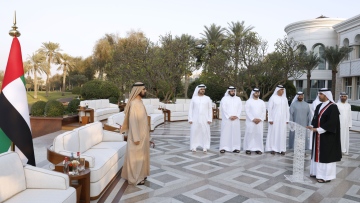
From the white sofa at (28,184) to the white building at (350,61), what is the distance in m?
25.3

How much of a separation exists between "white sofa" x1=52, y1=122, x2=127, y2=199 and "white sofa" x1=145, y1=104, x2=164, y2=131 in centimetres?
491

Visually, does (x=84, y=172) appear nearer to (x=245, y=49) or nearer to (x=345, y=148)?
(x=345, y=148)

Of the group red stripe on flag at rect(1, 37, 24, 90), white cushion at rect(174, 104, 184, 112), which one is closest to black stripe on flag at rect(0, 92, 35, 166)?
red stripe on flag at rect(1, 37, 24, 90)

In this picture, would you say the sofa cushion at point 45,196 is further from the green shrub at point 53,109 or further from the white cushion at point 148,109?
the white cushion at point 148,109

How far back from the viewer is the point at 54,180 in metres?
3.32

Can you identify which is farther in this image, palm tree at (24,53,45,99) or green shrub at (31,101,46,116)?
palm tree at (24,53,45,99)

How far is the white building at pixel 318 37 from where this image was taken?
28.8 metres

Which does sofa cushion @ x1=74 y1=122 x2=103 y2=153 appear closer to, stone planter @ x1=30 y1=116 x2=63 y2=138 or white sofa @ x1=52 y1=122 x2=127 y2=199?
white sofa @ x1=52 y1=122 x2=127 y2=199

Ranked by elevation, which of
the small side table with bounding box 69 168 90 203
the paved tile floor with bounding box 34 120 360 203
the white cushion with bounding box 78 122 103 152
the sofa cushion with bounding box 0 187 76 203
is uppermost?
the white cushion with bounding box 78 122 103 152

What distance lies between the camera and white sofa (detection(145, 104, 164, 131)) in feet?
37.9

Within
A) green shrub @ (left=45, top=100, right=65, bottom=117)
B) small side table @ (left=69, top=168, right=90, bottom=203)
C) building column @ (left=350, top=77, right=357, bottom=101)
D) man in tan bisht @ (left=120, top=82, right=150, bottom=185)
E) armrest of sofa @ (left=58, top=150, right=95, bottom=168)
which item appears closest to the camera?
small side table @ (left=69, top=168, right=90, bottom=203)

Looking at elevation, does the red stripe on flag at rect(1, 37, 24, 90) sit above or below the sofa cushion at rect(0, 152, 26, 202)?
above

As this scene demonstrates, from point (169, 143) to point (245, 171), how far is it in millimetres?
3274

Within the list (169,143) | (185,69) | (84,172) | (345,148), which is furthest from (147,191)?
(185,69)
